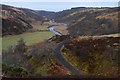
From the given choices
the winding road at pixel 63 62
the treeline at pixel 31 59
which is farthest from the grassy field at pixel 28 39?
the winding road at pixel 63 62

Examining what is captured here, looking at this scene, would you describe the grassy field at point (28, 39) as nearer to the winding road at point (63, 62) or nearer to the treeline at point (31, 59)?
the treeline at point (31, 59)

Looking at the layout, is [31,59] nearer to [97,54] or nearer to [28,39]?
[97,54]

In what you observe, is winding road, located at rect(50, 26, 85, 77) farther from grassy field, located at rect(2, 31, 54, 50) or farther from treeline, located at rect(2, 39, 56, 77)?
grassy field, located at rect(2, 31, 54, 50)

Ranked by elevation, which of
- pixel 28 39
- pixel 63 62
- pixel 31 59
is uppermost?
pixel 31 59

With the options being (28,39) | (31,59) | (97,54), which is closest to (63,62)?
(31,59)

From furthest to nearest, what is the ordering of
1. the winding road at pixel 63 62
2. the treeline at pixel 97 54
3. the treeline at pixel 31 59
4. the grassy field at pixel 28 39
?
the grassy field at pixel 28 39, the treeline at pixel 97 54, the treeline at pixel 31 59, the winding road at pixel 63 62

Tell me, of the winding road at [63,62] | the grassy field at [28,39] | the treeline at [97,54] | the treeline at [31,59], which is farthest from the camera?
the grassy field at [28,39]

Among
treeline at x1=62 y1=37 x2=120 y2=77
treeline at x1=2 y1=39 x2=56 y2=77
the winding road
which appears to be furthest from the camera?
treeline at x1=62 y1=37 x2=120 y2=77

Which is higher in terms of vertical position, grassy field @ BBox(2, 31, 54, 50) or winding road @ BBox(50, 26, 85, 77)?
winding road @ BBox(50, 26, 85, 77)

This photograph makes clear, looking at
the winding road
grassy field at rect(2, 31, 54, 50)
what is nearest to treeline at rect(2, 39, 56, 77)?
the winding road

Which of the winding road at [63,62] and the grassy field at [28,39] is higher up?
the winding road at [63,62]

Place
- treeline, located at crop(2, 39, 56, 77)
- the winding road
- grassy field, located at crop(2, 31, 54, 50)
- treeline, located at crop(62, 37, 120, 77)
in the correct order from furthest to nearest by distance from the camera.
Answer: grassy field, located at crop(2, 31, 54, 50) → treeline, located at crop(62, 37, 120, 77) → treeline, located at crop(2, 39, 56, 77) → the winding road

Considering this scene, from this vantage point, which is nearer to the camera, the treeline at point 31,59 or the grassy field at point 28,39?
the treeline at point 31,59
